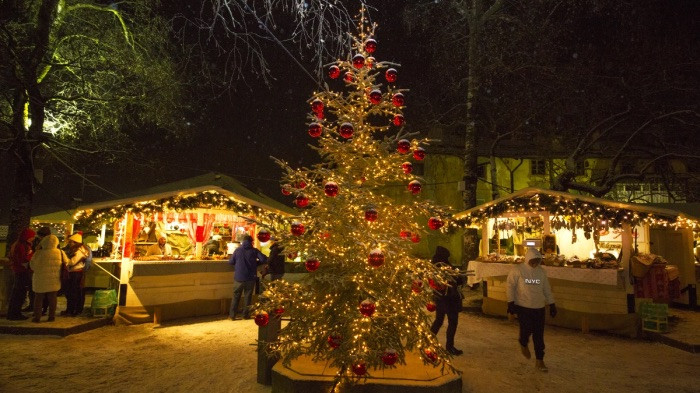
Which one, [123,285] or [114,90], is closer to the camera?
[123,285]

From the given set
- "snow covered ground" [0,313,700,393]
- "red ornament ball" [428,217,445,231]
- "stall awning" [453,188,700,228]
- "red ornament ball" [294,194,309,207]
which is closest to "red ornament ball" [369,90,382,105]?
"red ornament ball" [294,194,309,207]

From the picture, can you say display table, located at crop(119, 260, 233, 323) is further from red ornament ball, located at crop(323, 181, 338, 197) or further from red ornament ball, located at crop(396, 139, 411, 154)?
red ornament ball, located at crop(396, 139, 411, 154)

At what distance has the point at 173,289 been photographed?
10320mm

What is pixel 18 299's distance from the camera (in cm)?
914

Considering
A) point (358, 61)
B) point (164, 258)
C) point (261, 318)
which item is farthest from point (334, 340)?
→ point (164, 258)

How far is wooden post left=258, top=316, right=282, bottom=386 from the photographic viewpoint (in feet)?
18.7

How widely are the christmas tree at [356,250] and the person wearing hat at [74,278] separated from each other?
6393mm

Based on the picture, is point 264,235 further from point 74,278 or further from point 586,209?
point 586,209

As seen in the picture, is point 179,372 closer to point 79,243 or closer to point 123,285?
point 123,285

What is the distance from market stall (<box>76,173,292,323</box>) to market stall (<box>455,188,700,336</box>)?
5.99 meters

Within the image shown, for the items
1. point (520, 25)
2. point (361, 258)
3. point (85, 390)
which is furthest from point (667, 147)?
point (85, 390)

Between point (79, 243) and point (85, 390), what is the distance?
5.67 m

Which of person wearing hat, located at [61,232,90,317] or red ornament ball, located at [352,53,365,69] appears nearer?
red ornament ball, located at [352,53,365,69]

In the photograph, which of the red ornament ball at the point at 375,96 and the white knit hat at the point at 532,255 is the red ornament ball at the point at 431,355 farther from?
the red ornament ball at the point at 375,96
